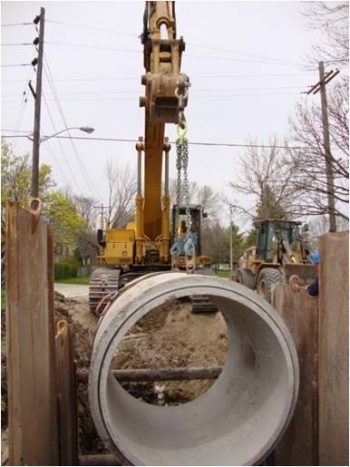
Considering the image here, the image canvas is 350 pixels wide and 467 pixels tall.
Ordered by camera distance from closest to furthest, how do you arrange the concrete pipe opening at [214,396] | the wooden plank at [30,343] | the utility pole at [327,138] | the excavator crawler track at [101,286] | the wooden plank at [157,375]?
the wooden plank at [30,343], the concrete pipe opening at [214,396], the wooden plank at [157,375], the excavator crawler track at [101,286], the utility pole at [327,138]

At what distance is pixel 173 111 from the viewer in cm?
512

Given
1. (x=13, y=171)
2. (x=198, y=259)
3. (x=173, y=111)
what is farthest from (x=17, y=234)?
(x=13, y=171)

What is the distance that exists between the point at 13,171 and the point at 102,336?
1033 inches

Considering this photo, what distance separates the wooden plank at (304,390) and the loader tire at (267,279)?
8.69m

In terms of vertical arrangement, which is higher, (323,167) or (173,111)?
(323,167)

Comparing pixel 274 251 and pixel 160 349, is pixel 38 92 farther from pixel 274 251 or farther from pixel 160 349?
pixel 160 349

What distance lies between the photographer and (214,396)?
477 centimetres

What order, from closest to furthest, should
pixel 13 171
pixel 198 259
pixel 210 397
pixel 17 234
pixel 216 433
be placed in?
pixel 17 234 → pixel 216 433 → pixel 210 397 → pixel 198 259 → pixel 13 171

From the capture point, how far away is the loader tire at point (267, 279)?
510 inches

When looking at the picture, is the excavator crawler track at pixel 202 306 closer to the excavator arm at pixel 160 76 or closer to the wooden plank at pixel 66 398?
the excavator arm at pixel 160 76

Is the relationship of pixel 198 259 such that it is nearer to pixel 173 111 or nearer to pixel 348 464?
pixel 173 111

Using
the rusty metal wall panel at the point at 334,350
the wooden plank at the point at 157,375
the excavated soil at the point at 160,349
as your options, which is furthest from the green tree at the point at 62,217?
the rusty metal wall panel at the point at 334,350

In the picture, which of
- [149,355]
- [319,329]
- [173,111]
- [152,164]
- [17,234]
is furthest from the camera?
[152,164]

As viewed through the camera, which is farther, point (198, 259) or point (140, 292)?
point (198, 259)
